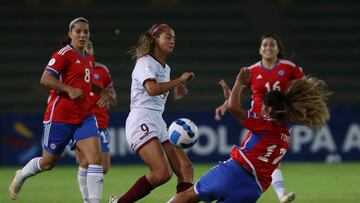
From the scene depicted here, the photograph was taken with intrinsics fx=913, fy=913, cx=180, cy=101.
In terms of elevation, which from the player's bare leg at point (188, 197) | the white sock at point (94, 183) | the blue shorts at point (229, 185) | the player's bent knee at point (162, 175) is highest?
the blue shorts at point (229, 185)

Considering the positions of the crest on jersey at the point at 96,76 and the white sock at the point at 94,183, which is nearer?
the white sock at the point at 94,183

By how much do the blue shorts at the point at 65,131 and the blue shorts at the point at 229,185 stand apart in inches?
85.8

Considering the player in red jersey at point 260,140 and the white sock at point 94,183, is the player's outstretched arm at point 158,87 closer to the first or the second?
the white sock at point 94,183

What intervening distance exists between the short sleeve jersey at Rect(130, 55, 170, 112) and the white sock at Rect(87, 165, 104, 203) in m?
0.69

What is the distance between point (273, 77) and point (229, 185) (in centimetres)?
367

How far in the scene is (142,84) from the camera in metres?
8.21

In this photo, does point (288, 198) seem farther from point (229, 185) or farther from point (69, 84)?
point (229, 185)

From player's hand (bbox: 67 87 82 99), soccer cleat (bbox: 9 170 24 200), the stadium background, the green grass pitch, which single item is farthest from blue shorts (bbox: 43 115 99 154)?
the stadium background

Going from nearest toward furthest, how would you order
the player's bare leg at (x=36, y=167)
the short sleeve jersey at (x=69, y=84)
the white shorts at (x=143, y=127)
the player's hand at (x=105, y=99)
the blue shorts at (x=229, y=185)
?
1. the blue shorts at (x=229, y=185)
2. the white shorts at (x=143, y=127)
3. the short sleeve jersey at (x=69, y=84)
4. the player's bare leg at (x=36, y=167)
5. the player's hand at (x=105, y=99)

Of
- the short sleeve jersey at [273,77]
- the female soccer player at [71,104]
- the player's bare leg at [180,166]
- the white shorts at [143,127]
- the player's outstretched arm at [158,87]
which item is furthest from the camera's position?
the short sleeve jersey at [273,77]

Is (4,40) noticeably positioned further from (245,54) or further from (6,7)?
(245,54)

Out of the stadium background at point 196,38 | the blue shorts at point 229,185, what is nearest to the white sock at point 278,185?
the blue shorts at point 229,185

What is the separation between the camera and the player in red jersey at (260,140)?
6691 mm

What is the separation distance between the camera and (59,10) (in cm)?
2219
